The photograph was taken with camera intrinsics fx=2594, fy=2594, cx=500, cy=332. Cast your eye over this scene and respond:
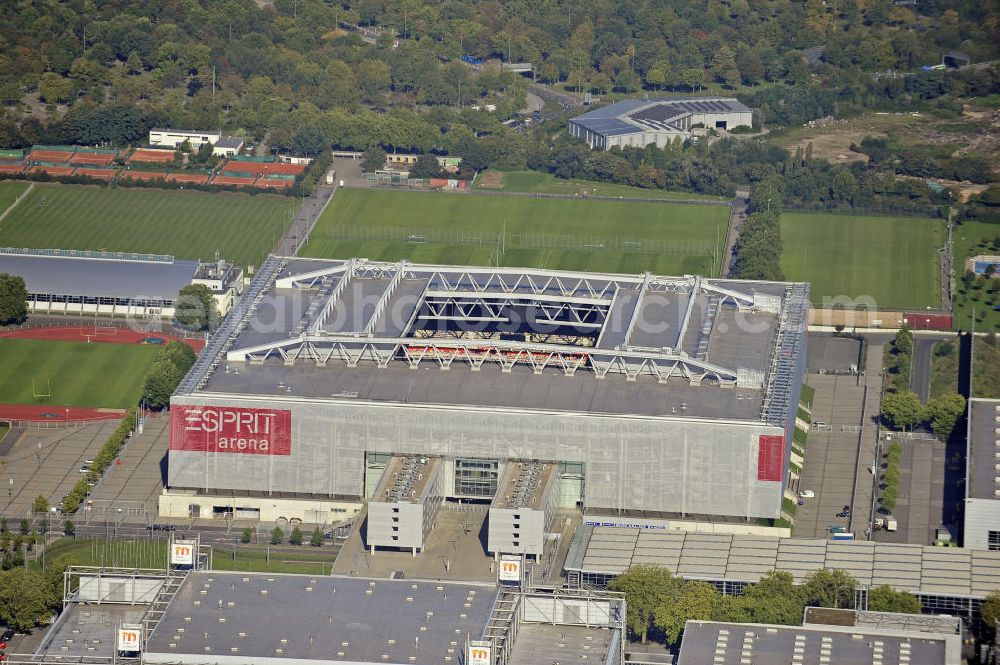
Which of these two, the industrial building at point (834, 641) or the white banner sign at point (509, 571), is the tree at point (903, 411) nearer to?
the industrial building at point (834, 641)

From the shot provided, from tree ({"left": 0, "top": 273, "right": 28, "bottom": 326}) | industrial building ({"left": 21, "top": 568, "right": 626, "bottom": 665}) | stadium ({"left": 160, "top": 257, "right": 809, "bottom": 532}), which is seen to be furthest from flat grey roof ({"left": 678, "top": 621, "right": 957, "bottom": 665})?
tree ({"left": 0, "top": 273, "right": 28, "bottom": 326})

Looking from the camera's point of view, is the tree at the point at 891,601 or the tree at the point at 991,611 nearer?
the tree at the point at 991,611

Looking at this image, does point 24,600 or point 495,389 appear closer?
point 24,600

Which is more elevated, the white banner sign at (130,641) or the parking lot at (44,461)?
the white banner sign at (130,641)

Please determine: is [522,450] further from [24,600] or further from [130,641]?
[130,641]

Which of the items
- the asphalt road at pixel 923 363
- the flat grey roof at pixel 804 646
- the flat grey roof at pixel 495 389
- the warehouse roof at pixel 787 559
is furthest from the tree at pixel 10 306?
the flat grey roof at pixel 804 646

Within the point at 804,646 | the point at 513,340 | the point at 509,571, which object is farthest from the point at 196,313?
the point at 804,646
